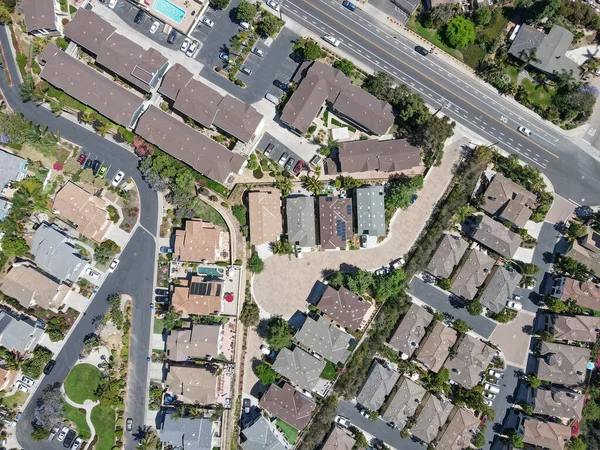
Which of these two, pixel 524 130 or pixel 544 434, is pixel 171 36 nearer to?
pixel 524 130

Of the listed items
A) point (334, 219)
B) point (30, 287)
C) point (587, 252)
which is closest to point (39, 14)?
point (30, 287)

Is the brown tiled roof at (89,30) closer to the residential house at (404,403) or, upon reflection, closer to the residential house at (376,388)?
the residential house at (376,388)

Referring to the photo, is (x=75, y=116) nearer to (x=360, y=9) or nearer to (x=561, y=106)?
(x=360, y=9)

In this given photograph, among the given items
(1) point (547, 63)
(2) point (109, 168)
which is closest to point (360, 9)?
(1) point (547, 63)

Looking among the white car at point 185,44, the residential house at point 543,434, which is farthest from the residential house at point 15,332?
the residential house at point 543,434

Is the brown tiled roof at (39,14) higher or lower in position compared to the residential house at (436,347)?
higher

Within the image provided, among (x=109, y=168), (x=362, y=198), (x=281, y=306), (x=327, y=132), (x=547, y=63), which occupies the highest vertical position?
(x=547, y=63)
